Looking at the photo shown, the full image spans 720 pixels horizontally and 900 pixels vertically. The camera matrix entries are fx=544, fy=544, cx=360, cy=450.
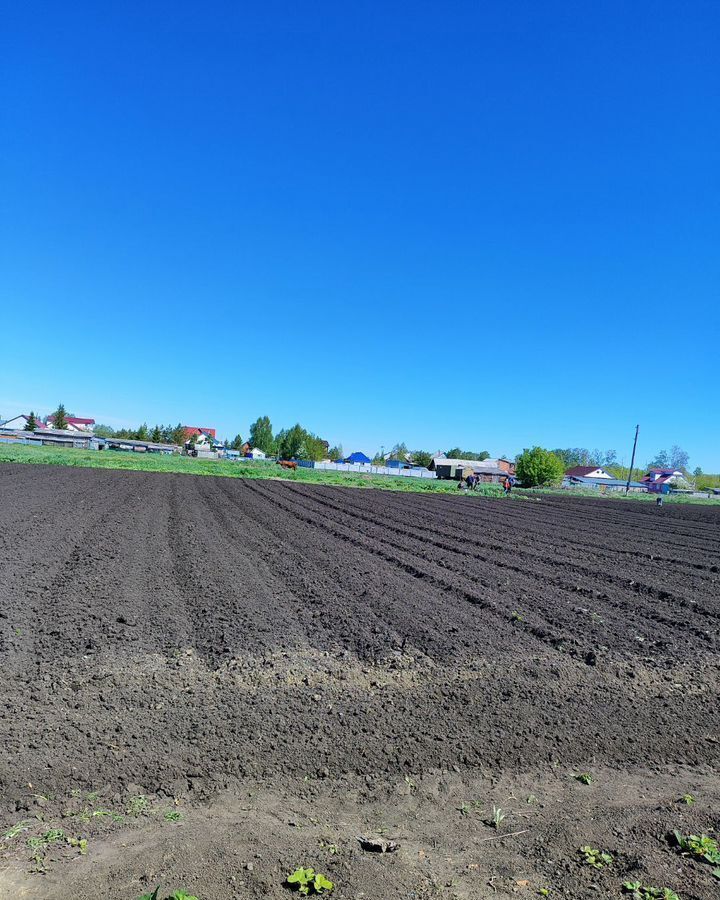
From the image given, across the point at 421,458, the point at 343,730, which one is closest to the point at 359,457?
the point at 421,458

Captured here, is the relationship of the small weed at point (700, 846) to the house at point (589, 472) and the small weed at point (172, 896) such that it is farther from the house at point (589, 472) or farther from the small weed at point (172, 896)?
the house at point (589, 472)

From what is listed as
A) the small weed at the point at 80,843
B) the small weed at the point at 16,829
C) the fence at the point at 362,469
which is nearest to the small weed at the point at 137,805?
the small weed at the point at 80,843

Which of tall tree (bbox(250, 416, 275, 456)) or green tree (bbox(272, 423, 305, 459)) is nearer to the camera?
green tree (bbox(272, 423, 305, 459))

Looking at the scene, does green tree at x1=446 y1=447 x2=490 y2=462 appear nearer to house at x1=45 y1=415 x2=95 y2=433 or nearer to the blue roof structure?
the blue roof structure

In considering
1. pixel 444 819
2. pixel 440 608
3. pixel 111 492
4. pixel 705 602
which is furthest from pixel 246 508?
pixel 444 819

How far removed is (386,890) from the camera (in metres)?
2.60

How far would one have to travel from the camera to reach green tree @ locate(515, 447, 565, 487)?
7738cm

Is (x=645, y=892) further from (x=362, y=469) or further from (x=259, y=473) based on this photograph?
(x=362, y=469)

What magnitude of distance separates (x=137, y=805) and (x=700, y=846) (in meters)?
3.20

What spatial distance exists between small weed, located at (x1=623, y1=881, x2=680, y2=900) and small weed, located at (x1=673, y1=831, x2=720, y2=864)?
0.44 m

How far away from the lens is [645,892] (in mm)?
2645

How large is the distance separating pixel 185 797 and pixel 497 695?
9.28ft

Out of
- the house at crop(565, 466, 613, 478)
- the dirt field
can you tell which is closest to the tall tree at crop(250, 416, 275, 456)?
the house at crop(565, 466, 613, 478)

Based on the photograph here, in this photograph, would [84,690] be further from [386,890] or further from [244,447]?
[244,447]
